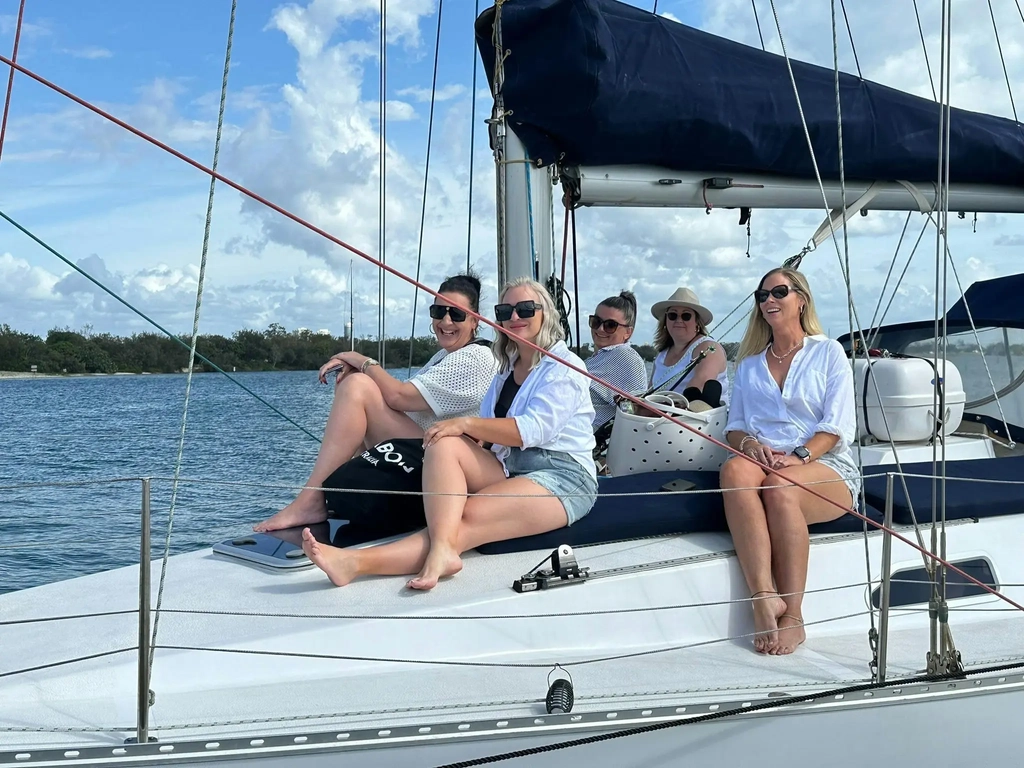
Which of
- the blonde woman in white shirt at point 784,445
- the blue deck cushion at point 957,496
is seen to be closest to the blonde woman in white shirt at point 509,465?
the blonde woman in white shirt at point 784,445

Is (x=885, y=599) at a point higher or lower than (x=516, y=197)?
lower

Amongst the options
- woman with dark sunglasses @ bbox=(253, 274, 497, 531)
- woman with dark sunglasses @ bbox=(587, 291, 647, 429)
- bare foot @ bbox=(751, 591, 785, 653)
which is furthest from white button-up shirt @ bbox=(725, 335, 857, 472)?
woman with dark sunglasses @ bbox=(587, 291, 647, 429)

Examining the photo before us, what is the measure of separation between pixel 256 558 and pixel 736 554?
5.48 ft

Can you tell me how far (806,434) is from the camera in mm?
3410

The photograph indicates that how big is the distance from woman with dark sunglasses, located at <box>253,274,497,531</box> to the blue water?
35cm

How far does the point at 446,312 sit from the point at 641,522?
1.07 m

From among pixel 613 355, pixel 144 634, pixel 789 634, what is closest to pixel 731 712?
pixel 789 634

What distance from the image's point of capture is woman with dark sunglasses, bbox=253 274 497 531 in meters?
3.66

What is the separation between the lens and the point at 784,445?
11.2 feet

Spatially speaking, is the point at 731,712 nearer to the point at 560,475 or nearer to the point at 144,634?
the point at 560,475

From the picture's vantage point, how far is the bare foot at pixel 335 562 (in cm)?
291

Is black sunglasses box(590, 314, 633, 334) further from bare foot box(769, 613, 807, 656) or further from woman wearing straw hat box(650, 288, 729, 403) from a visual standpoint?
bare foot box(769, 613, 807, 656)

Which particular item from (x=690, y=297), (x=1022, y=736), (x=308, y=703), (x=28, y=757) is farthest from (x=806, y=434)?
(x=28, y=757)

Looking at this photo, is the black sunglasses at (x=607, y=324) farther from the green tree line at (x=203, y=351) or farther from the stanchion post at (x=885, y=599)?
the stanchion post at (x=885, y=599)
